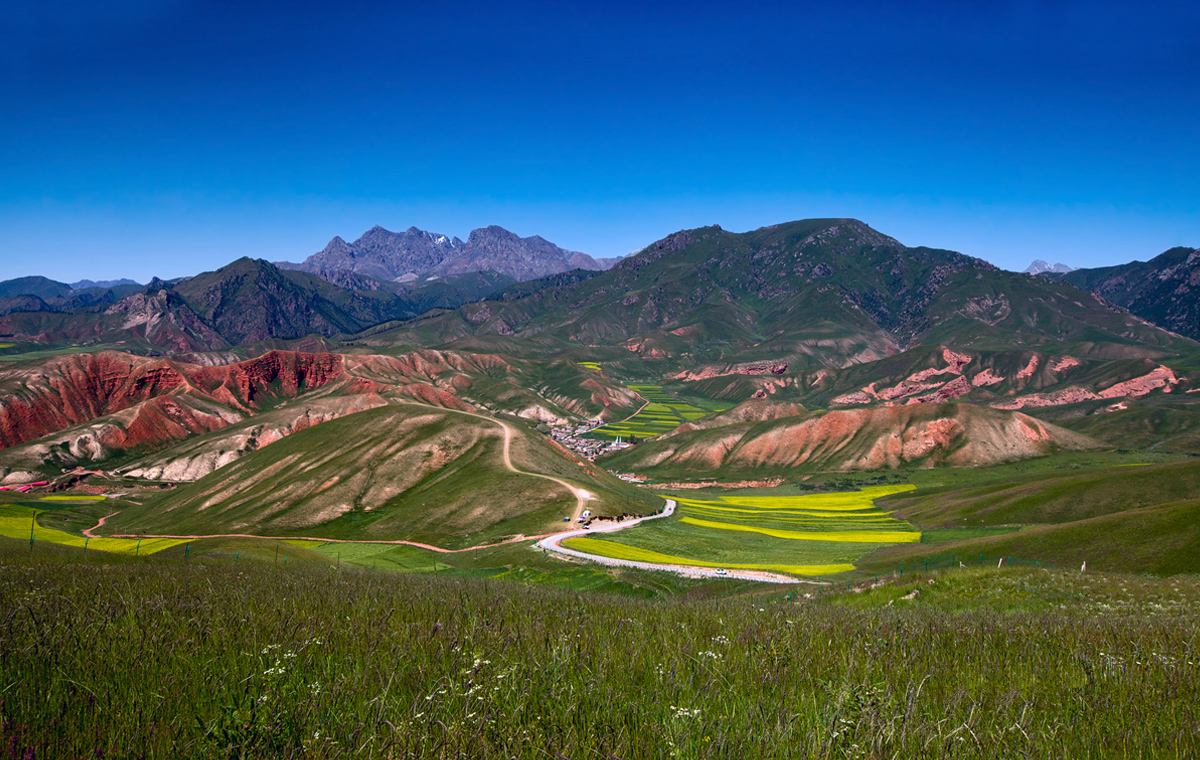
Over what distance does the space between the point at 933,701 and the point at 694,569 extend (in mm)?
70286

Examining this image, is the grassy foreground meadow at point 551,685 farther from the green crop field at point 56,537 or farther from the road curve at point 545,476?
the green crop field at point 56,537

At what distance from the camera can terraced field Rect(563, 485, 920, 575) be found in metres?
83.8

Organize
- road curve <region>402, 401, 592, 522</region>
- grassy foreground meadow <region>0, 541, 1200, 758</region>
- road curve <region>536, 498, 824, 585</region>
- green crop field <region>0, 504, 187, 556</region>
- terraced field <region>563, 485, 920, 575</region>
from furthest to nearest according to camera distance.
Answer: road curve <region>402, 401, 592, 522</region> → green crop field <region>0, 504, 187, 556</region> → terraced field <region>563, 485, 920, 575</region> → road curve <region>536, 498, 824, 585</region> → grassy foreground meadow <region>0, 541, 1200, 758</region>

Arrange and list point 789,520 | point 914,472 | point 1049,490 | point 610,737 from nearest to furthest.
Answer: point 610,737
point 1049,490
point 789,520
point 914,472

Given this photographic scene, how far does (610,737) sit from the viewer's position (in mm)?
5539

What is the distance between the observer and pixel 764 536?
10644 cm

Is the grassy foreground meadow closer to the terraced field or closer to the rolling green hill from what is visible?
the terraced field

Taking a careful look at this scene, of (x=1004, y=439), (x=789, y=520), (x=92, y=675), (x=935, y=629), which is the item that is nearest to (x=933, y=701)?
(x=935, y=629)

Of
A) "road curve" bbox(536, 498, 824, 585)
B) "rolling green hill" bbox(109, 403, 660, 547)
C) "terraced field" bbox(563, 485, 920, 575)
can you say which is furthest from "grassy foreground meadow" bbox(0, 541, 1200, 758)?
"rolling green hill" bbox(109, 403, 660, 547)

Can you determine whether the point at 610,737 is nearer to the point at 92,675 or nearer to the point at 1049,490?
the point at 92,675

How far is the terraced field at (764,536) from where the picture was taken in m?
83.8

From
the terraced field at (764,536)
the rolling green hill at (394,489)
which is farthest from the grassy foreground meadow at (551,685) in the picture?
the rolling green hill at (394,489)

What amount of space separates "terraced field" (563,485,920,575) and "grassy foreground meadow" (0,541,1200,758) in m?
69.6

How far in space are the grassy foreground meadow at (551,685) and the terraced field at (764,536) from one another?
69.6 metres
